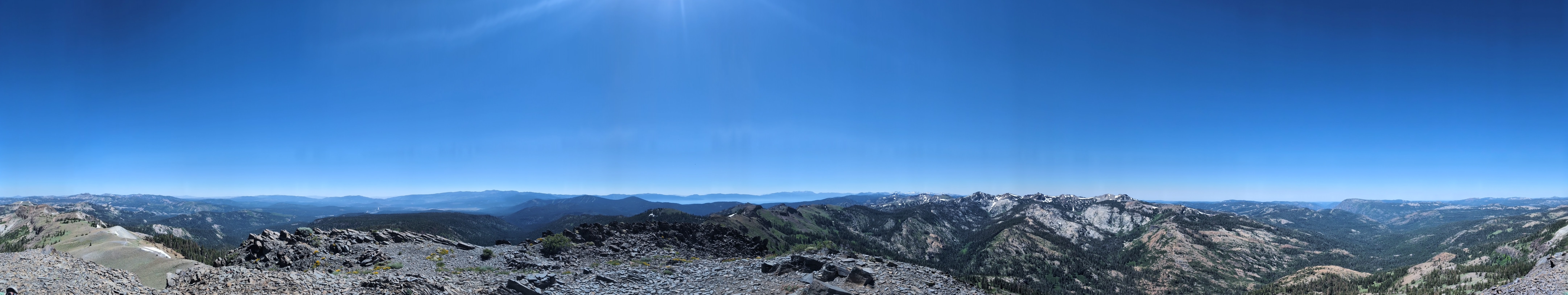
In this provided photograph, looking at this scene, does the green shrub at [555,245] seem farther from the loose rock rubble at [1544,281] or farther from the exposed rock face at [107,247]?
the loose rock rubble at [1544,281]

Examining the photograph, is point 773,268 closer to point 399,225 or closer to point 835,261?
point 835,261

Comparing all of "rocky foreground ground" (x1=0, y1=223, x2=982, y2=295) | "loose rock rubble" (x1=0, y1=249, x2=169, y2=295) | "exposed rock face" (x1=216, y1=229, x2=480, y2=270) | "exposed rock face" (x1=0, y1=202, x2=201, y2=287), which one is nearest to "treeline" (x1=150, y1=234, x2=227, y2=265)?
"exposed rock face" (x1=0, y1=202, x2=201, y2=287)

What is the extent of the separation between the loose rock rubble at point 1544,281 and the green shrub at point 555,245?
8661 cm

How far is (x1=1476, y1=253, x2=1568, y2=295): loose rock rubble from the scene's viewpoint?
42.2m

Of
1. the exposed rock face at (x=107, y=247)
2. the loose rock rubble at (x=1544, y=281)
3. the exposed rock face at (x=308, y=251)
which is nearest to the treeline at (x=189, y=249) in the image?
the exposed rock face at (x=107, y=247)

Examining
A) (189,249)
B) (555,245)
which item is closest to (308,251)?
(555,245)

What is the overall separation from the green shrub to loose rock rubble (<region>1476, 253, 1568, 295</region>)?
8661 cm

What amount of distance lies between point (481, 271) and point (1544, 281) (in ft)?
299

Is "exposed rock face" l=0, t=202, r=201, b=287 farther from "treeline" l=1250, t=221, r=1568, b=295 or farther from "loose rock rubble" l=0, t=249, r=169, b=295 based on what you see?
"treeline" l=1250, t=221, r=1568, b=295

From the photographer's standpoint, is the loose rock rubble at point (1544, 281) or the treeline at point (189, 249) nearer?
the treeline at point (189, 249)

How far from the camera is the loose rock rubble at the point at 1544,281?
42.2 meters

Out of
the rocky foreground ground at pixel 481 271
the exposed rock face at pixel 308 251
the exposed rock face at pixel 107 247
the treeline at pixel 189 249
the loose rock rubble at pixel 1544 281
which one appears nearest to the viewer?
the rocky foreground ground at pixel 481 271

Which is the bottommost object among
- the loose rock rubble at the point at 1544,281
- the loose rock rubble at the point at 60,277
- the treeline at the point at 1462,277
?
the treeline at the point at 1462,277

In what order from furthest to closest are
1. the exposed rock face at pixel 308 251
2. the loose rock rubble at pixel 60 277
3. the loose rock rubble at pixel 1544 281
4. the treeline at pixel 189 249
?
the loose rock rubble at pixel 1544 281, the treeline at pixel 189 249, the exposed rock face at pixel 308 251, the loose rock rubble at pixel 60 277
